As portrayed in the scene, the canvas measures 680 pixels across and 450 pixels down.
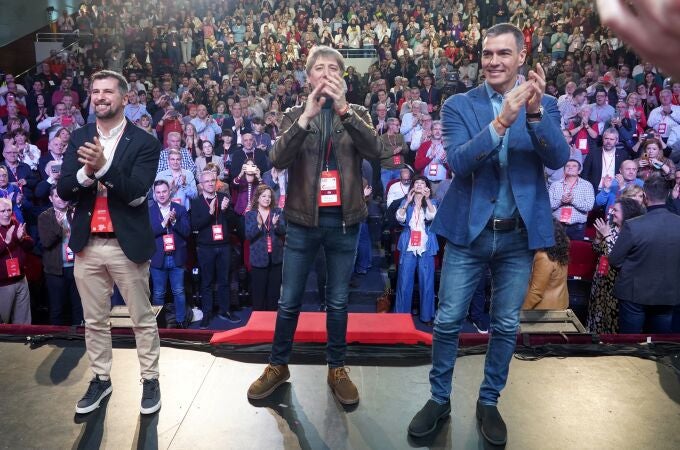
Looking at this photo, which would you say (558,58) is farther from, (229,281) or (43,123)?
(43,123)

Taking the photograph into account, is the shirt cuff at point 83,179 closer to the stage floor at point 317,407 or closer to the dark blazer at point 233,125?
the stage floor at point 317,407

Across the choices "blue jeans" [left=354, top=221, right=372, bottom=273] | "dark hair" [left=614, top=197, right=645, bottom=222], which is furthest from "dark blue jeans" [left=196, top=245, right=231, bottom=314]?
"dark hair" [left=614, top=197, right=645, bottom=222]

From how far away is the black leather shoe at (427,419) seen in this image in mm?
2365

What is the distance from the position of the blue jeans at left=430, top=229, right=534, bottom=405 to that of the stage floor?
0.77 ft

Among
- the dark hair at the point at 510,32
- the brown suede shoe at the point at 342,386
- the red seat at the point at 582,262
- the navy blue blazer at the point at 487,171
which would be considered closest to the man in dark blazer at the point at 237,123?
the red seat at the point at 582,262

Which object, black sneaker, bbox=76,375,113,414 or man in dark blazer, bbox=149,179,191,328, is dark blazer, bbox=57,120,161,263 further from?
man in dark blazer, bbox=149,179,191,328

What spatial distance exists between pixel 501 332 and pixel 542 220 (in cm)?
51

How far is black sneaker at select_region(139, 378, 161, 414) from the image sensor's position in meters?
2.55

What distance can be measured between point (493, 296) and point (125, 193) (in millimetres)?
1669

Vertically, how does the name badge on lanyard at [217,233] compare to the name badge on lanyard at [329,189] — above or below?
below

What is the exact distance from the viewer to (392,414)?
101 inches

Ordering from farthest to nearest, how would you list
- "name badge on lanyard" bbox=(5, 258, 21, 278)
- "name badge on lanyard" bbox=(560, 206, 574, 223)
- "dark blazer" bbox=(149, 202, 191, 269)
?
"name badge on lanyard" bbox=(560, 206, 574, 223) → "dark blazer" bbox=(149, 202, 191, 269) → "name badge on lanyard" bbox=(5, 258, 21, 278)

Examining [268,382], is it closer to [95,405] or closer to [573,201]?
[95,405]

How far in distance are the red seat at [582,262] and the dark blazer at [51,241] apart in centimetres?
468
